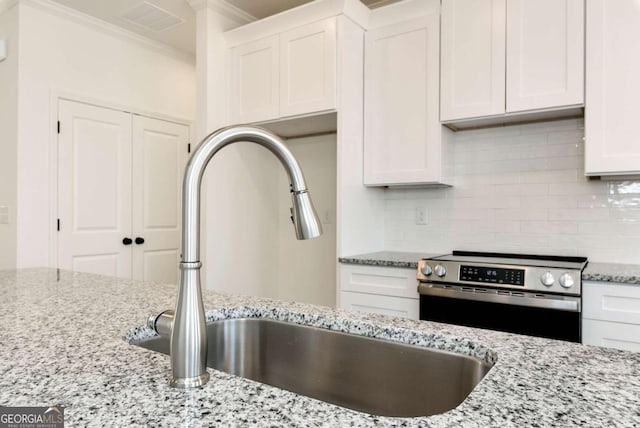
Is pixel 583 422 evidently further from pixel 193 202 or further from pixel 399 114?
pixel 399 114

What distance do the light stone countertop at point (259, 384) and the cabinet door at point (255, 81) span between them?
2.20 meters

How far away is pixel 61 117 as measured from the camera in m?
3.35

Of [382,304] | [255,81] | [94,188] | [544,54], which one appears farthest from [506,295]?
[94,188]

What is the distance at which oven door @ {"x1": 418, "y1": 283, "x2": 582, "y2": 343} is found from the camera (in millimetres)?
2029

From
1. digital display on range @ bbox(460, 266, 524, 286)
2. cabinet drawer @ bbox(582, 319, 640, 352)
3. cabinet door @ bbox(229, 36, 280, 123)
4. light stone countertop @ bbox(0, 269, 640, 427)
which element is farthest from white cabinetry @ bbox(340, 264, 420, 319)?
light stone countertop @ bbox(0, 269, 640, 427)

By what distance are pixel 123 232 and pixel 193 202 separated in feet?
11.5

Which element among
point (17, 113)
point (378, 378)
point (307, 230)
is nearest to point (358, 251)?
point (378, 378)

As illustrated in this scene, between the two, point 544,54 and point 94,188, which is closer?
point 544,54

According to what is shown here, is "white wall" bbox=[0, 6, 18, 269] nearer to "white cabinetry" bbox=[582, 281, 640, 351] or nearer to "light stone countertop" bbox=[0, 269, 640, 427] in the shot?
"light stone countertop" bbox=[0, 269, 640, 427]

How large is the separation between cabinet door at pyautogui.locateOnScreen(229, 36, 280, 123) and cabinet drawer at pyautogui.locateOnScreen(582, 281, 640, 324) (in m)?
2.14

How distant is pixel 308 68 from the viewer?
2883 mm

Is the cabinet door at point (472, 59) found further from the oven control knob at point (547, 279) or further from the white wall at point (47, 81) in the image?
the white wall at point (47, 81)

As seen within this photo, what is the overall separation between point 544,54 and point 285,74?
158 cm

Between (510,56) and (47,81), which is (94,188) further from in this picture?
(510,56)
